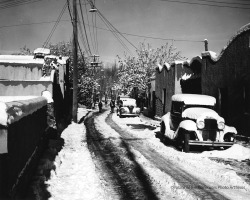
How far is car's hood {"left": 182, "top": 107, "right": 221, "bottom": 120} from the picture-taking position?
1042 cm

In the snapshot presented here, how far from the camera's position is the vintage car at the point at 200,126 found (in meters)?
10.2

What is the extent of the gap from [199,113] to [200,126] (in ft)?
1.88

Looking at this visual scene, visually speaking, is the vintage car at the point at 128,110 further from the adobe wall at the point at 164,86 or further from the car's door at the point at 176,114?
the car's door at the point at 176,114

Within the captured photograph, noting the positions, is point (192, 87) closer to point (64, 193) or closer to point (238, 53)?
point (238, 53)

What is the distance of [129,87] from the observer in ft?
143

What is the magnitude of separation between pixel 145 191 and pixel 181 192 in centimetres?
79

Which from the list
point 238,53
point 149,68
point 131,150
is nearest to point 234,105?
point 238,53

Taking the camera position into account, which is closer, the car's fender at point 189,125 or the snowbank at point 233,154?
the snowbank at point 233,154

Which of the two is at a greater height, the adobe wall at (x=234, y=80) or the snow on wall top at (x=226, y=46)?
the snow on wall top at (x=226, y=46)

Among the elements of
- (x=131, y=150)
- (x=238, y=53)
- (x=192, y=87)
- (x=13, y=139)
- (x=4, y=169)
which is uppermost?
(x=238, y=53)

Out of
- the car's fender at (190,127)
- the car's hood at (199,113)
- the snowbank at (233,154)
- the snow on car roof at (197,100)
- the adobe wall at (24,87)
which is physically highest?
the adobe wall at (24,87)

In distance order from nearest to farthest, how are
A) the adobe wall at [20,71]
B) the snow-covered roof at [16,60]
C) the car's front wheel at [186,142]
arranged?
the car's front wheel at [186,142] → the adobe wall at [20,71] → the snow-covered roof at [16,60]

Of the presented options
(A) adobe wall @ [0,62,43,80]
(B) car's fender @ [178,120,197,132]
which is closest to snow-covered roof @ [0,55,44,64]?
(A) adobe wall @ [0,62,43,80]

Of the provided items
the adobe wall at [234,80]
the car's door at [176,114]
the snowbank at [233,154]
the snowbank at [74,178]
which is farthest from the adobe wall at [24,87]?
the adobe wall at [234,80]
